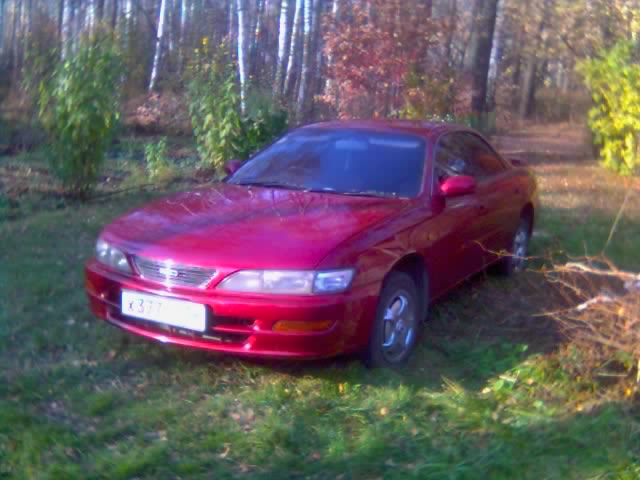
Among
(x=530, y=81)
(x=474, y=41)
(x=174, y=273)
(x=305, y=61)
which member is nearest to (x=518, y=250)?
(x=174, y=273)

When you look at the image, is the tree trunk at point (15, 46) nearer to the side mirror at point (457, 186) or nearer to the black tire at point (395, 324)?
the side mirror at point (457, 186)

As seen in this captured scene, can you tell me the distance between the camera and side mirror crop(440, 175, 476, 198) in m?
5.76

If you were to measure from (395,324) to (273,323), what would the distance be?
0.94 meters

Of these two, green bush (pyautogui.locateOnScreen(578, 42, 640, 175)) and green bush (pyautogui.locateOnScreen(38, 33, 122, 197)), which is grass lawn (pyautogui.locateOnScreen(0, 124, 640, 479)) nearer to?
green bush (pyautogui.locateOnScreen(38, 33, 122, 197))

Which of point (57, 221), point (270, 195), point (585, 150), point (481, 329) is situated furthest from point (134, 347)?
point (585, 150)

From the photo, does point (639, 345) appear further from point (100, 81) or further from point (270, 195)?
point (100, 81)

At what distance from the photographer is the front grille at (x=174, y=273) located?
15.4 feet

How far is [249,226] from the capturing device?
16.6 ft

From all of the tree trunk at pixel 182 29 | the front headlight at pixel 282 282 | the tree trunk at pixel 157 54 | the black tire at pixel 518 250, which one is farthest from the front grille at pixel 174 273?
the tree trunk at pixel 182 29

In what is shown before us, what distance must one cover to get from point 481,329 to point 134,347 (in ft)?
7.62

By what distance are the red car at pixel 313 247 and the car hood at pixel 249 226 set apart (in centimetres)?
1

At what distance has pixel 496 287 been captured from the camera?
7.17 meters

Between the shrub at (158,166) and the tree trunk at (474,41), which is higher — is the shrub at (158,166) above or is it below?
below

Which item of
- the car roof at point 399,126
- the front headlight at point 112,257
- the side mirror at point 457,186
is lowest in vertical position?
the front headlight at point 112,257
